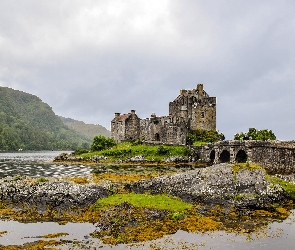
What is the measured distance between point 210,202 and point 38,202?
1441cm

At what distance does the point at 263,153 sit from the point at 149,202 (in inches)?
1423

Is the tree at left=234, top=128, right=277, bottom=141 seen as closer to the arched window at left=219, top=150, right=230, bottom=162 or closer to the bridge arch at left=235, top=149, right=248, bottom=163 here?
the arched window at left=219, top=150, right=230, bottom=162

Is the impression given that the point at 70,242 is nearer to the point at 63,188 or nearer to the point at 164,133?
the point at 63,188

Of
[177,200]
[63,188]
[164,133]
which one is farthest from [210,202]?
[164,133]

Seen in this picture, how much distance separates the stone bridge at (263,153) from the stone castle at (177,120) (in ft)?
66.3

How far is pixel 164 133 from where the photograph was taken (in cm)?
9081

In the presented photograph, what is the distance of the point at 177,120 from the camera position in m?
88.7

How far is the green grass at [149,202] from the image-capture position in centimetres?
2558

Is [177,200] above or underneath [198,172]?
underneath

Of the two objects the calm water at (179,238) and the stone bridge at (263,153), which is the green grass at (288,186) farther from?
the stone bridge at (263,153)

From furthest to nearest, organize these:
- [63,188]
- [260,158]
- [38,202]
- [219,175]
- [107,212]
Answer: [260,158], [219,175], [63,188], [38,202], [107,212]

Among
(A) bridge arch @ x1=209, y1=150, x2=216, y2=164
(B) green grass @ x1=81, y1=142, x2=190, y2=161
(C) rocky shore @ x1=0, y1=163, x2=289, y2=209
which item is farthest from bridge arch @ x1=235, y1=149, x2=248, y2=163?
(C) rocky shore @ x1=0, y1=163, x2=289, y2=209

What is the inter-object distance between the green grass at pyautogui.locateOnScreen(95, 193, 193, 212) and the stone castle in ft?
195

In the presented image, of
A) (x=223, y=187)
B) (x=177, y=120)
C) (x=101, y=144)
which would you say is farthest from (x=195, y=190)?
(x=101, y=144)
